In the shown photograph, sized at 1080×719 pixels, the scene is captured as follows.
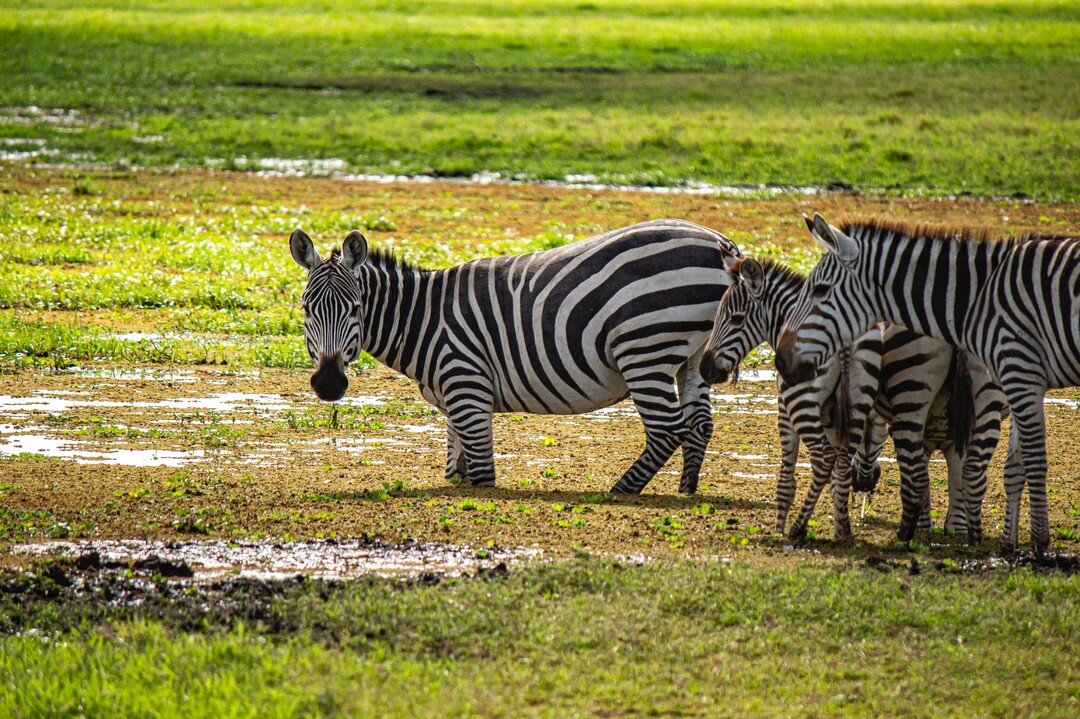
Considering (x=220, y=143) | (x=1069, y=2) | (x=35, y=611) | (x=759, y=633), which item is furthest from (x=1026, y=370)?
(x=1069, y=2)

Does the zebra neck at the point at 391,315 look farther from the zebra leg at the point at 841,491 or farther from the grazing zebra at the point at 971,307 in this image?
the zebra leg at the point at 841,491

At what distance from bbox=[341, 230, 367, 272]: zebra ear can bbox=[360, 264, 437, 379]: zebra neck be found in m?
0.15

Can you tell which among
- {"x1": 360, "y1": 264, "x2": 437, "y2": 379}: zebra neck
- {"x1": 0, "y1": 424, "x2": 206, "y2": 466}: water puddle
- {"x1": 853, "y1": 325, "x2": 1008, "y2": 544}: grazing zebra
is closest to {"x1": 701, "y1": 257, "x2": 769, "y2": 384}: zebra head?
{"x1": 853, "y1": 325, "x2": 1008, "y2": 544}: grazing zebra

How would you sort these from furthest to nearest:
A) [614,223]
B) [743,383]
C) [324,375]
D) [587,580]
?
[614,223] < [743,383] < [324,375] < [587,580]

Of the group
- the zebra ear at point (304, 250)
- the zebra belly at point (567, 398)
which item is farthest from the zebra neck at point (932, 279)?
the zebra ear at point (304, 250)

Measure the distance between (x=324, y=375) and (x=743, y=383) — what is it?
237 inches

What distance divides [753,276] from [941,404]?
60.3 inches

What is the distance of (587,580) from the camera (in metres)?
7.73

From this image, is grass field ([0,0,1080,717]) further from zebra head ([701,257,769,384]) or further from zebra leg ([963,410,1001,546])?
zebra head ([701,257,769,384])

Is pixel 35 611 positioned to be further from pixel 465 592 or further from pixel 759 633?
pixel 759 633

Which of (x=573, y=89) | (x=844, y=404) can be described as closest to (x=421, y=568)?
(x=844, y=404)

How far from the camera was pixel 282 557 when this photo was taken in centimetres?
839

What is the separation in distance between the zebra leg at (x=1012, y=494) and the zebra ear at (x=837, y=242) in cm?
151

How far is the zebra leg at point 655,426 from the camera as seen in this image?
420 inches
